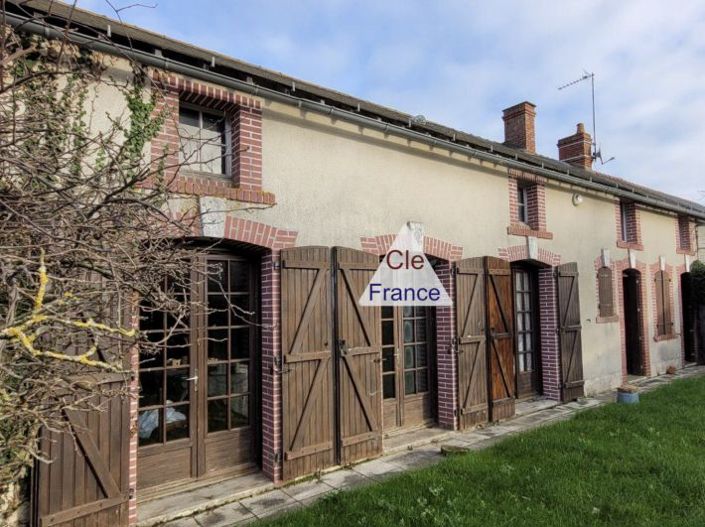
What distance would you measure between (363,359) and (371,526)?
211 centimetres

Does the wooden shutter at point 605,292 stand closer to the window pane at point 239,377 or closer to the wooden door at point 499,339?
the wooden door at point 499,339

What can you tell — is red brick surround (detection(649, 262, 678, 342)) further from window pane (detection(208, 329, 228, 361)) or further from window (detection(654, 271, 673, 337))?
window pane (detection(208, 329, 228, 361))

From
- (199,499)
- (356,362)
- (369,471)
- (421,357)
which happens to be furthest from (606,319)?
(199,499)

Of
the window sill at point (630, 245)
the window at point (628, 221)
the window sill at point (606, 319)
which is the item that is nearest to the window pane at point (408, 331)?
the window sill at point (606, 319)

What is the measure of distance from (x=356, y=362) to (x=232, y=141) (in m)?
2.91

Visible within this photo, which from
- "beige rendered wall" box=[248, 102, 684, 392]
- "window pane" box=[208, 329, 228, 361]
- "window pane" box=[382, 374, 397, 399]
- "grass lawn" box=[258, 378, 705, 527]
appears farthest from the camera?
"window pane" box=[382, 374, 397, 399]

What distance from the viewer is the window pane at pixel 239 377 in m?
4.98

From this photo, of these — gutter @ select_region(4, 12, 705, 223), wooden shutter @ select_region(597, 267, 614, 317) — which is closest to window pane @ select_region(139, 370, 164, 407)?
gutter @ select_region(4, 12, 705, 223)

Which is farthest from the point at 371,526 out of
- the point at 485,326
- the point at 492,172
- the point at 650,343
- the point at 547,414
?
the point at 650,343

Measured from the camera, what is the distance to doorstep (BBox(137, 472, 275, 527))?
4.07 metres

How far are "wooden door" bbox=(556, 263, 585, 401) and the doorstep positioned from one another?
232 inches

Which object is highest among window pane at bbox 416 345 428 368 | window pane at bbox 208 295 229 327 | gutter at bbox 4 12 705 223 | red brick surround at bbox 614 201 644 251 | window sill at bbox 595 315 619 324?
gutter at bbox 4 12 705 223

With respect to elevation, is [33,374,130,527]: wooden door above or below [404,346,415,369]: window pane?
below

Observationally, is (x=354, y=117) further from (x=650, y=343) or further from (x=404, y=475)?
(x=650, y=343)
